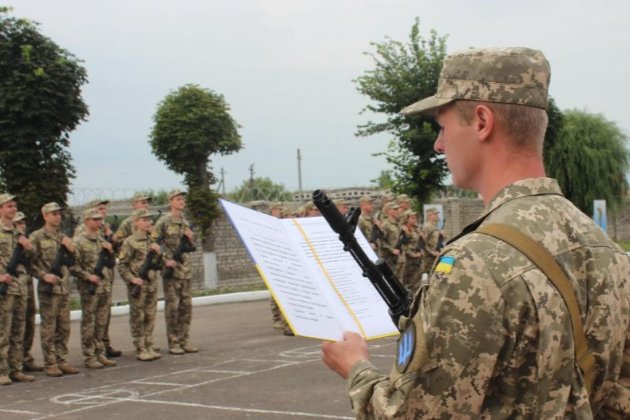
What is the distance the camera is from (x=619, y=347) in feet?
6.95

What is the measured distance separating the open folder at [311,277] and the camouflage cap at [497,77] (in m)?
0.75

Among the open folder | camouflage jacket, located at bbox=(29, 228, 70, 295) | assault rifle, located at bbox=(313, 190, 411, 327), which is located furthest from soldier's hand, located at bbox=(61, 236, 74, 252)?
assault rifle, located at bbox=(313, 190, 411, 327)

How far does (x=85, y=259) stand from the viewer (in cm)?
1074

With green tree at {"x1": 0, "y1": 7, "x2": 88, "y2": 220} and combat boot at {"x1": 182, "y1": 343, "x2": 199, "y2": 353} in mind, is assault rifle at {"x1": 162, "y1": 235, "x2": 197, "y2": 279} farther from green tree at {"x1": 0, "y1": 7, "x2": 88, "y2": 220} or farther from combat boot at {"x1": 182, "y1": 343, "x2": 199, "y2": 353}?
Result: green tree at {"x1": 0, "y1": 7, "x2": 88, "y2": 220}

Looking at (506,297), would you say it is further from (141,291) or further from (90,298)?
(141,291)

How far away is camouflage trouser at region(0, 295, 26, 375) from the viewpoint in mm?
9656

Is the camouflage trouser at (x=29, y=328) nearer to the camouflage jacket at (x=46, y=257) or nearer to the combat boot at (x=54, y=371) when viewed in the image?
the camouflage jacket at (x=46, y=257)

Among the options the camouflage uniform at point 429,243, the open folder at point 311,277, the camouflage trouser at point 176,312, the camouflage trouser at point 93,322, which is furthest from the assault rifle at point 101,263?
the open folder at point 311,277

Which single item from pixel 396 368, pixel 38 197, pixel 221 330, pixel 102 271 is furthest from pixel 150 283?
pixel 396 368

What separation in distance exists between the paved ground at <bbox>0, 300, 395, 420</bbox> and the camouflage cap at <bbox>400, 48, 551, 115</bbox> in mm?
5450

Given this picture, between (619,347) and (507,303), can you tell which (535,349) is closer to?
(507,303)

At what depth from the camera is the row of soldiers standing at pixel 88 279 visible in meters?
9.88

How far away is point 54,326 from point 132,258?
1607mm

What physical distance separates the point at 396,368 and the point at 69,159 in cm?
1412
